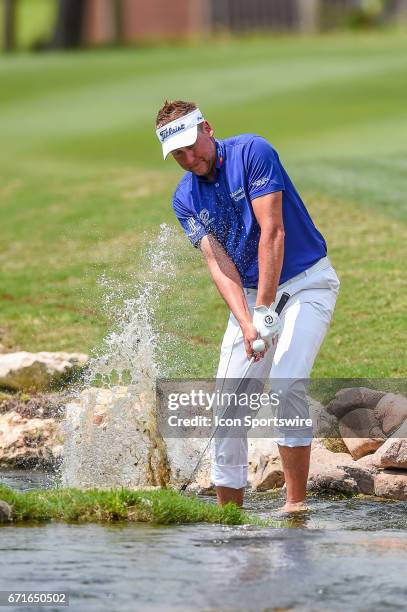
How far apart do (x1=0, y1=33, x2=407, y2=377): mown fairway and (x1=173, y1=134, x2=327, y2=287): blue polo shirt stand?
99.9 inches

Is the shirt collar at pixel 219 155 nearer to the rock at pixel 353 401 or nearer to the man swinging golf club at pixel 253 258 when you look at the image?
the man swinging golf club at pixel 253 258

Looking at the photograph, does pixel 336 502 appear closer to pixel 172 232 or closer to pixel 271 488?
pixel 271 488

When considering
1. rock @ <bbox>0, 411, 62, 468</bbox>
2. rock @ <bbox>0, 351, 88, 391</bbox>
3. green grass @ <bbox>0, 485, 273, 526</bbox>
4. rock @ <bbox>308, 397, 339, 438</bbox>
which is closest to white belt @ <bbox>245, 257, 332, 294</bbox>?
green grass @ <bbox>0, 485, 273, 526</bbox>

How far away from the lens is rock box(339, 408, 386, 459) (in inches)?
350

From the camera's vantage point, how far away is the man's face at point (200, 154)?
24.2 feet

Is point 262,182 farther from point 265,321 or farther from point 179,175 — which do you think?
point 179,175

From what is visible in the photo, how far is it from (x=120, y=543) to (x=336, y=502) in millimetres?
1869

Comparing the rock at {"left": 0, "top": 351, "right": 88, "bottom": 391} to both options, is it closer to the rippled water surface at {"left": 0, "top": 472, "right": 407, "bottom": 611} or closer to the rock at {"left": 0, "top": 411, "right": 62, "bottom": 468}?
the rock at {"left": 0, "top": 411, "right": 62, "bottom": 468}

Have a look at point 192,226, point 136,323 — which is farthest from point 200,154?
point 136,323

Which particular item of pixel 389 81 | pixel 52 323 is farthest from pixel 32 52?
pixel 52 323

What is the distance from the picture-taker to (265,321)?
23.7ft

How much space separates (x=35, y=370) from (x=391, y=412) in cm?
302

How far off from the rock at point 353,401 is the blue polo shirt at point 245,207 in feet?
6.19

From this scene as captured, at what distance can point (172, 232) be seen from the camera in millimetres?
10188
